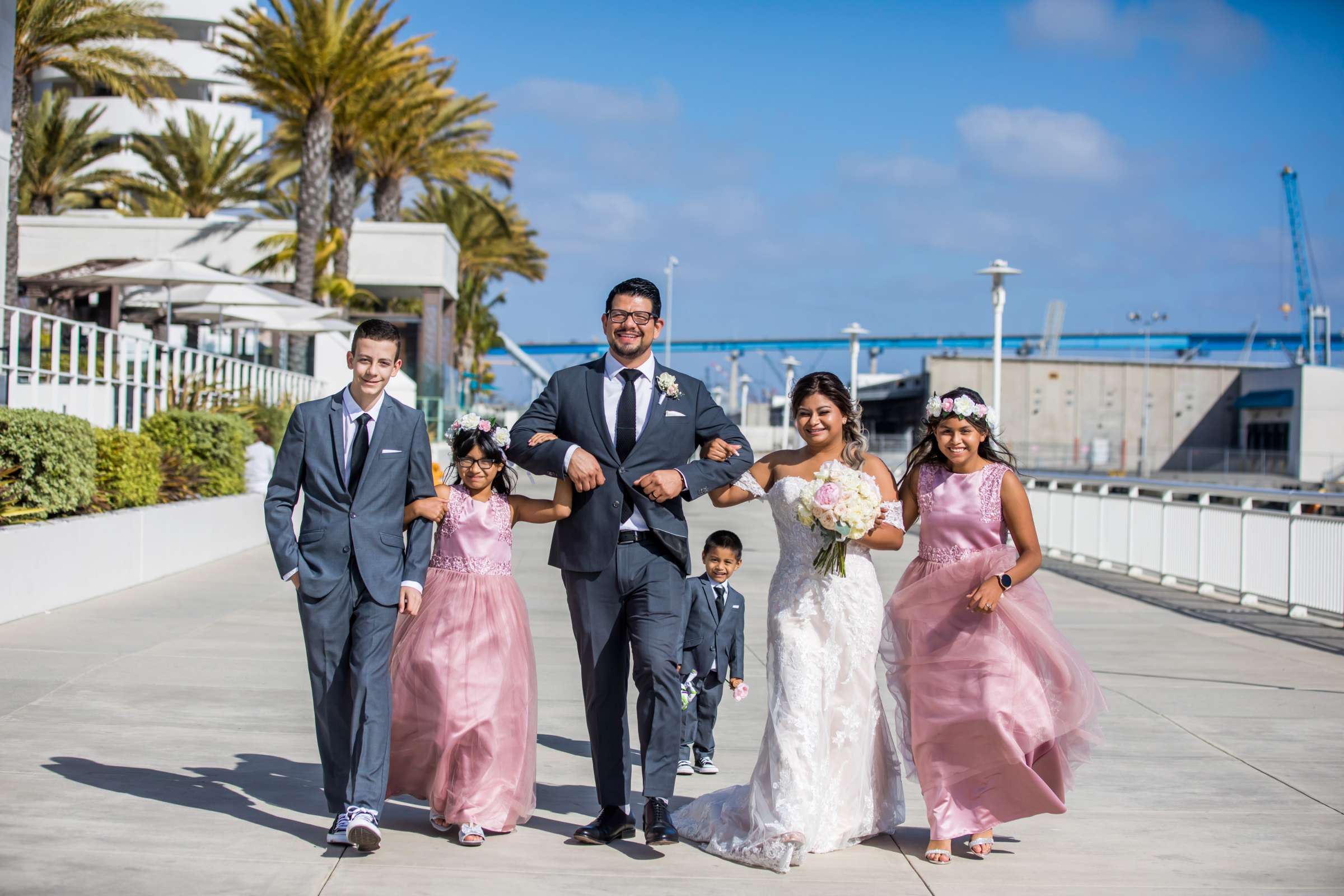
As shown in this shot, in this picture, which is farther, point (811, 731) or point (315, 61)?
point (315, 61)

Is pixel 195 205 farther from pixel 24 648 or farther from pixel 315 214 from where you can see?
pixel 24 648

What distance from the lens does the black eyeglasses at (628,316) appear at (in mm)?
5176

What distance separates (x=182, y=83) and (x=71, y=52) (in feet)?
152

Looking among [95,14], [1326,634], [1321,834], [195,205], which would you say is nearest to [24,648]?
[1321,834]

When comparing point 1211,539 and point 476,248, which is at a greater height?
point 476,248

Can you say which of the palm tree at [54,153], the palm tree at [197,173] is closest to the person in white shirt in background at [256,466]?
the palm tree at [54,153]

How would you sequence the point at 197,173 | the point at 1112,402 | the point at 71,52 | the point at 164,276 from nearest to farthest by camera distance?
the point at 164,276, the point at 71,52, the point at 197,173, the point at 1112,402

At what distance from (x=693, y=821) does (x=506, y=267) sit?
1870 inches

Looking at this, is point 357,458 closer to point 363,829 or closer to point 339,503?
point 339,503

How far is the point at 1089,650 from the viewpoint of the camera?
1067 centimetres

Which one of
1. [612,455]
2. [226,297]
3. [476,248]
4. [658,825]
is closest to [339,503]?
[612,455]

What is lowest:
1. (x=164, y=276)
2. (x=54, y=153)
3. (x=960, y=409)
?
(x=960, y=409)

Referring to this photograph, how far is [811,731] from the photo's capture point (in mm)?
5035

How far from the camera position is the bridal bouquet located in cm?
499
